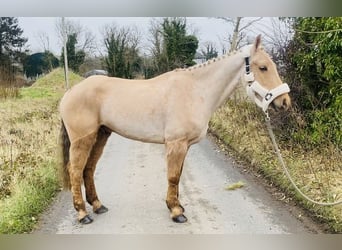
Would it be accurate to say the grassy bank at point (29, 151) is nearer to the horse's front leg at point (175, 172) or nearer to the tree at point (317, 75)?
the horse's front leg at point (175, 172)

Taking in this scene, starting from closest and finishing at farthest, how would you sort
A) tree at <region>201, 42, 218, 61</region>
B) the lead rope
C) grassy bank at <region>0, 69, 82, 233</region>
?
1. the lead rope
2. grassy bank at <region>0, 69, 82, 233</region>
3. tree at <region>201, 42, 218, 61</region>

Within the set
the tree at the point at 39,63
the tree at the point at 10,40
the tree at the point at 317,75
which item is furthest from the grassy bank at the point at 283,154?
the tree at the point at 10,40

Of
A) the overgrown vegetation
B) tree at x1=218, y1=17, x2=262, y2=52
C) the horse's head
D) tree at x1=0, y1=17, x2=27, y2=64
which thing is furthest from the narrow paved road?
tree at x1=0, y1=17, x2=27, y2=64

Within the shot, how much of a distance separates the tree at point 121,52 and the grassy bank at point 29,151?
19 cm

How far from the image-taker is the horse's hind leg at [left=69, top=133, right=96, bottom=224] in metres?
1.93

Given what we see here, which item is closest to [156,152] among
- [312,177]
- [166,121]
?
[166,121]

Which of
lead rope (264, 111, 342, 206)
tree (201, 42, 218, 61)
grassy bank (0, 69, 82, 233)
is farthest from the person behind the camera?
tree (201, 42, 218, 61)

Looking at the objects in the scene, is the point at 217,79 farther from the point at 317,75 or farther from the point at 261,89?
the point at 317,75

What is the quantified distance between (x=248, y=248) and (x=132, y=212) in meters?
0.59

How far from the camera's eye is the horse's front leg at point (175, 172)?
190cm

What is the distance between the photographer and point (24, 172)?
204 centimetres

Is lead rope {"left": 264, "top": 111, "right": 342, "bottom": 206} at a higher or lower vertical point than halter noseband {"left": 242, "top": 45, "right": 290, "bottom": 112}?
lower

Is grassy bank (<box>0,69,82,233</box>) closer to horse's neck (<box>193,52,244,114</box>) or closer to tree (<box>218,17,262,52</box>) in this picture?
horse's neck (<box>193,52,244,114</box>)

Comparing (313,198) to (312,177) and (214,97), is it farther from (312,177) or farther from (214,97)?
(214,97)
